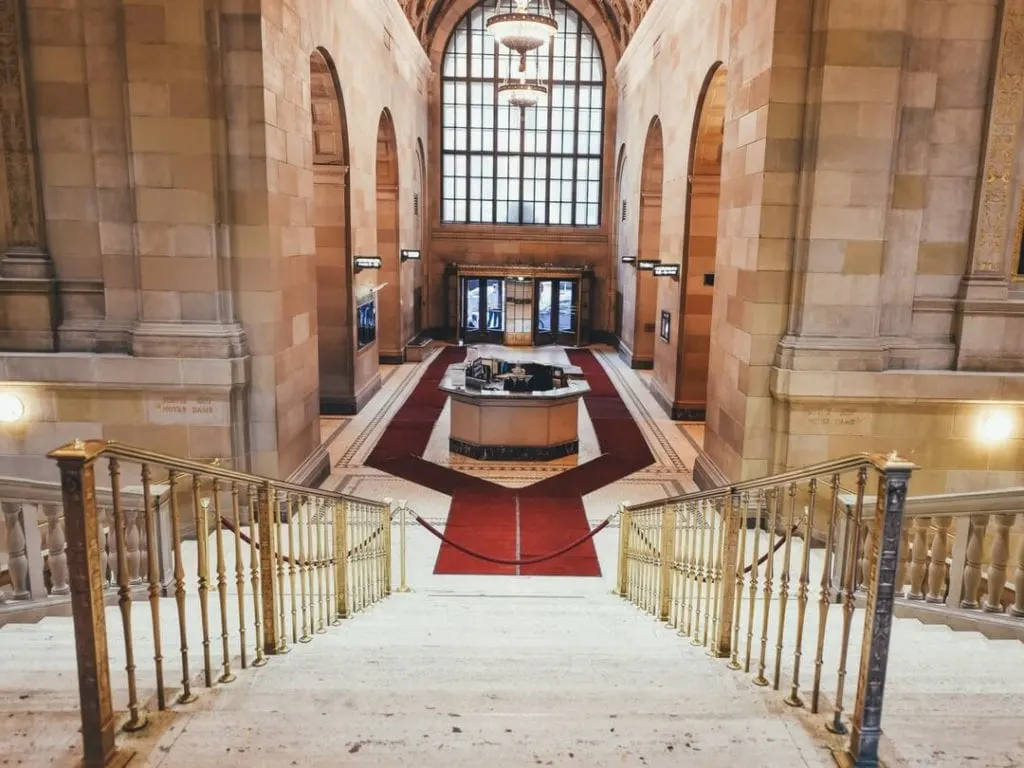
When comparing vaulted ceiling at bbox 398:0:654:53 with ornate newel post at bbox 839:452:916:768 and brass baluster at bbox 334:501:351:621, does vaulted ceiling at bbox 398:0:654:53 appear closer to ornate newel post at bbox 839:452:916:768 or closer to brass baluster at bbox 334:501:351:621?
brass baluster at bbox 334:501:351:621

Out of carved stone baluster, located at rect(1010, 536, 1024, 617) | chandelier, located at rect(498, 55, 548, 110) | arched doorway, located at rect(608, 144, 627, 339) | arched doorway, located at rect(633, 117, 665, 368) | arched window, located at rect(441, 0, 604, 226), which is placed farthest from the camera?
arched window, located at rect(441, 0, 604, 226)

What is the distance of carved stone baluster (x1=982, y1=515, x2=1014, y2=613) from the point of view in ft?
13.7

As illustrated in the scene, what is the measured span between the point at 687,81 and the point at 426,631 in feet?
32.3

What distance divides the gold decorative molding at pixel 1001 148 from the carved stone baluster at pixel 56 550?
7570mm

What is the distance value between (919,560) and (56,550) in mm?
5087

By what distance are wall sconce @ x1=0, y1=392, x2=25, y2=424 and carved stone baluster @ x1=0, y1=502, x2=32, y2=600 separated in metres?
3.56

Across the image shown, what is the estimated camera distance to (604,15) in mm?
20578

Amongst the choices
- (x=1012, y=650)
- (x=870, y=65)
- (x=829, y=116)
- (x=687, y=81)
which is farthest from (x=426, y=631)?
(x=687, y=81)

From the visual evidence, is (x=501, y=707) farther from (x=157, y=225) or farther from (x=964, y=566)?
(x=157, y=225)

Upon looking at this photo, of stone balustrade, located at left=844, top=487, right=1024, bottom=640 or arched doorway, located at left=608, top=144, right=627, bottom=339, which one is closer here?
stone balustrade, located at left=844, top=487, right=1024, bottom=640

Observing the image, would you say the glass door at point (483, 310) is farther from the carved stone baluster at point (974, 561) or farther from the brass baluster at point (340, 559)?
the carved stone baluster at point (974, 561)

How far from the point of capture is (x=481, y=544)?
7.75 meters

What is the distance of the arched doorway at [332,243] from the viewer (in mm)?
10922

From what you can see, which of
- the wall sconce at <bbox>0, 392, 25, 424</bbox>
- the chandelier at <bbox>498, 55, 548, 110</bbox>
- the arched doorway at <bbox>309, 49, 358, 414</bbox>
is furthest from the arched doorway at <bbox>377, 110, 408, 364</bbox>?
the wall sconce at <bbox>0, 392, 25, 424</bbox>
